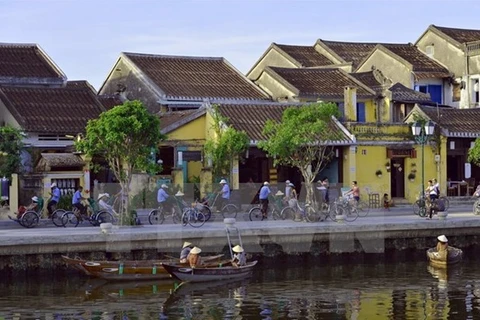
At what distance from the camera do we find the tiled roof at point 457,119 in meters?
50.9

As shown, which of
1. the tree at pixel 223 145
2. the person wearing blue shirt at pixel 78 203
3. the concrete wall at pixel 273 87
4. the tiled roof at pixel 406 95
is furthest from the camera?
the tiled roof at pixel 406 95

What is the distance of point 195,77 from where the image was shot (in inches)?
2144

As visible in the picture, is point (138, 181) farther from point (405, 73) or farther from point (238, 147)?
point (405, 73)

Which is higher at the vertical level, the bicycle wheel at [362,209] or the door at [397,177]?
the door at [397,177]

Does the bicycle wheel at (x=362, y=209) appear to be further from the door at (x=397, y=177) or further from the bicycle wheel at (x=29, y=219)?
the bicycle wheel at (x=29, y=219)

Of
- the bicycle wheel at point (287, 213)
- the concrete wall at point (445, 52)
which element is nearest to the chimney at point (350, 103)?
the bicycle wheel at point (287, 213)

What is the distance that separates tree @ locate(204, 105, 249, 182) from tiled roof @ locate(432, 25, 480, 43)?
21.7 metres

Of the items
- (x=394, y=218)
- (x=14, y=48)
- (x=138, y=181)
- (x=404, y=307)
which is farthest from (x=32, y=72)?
(x=404, y=307)

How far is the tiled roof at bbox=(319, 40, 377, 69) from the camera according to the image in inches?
2670

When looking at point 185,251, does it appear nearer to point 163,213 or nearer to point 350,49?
point 163,213

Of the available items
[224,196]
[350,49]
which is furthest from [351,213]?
[350,49]

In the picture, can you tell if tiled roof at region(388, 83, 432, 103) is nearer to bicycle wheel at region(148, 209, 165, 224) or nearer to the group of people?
bicycle wheel at region(148, 209, 165, 224)

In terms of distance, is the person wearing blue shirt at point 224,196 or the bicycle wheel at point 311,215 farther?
the person wearing blue shirt at point 224,196

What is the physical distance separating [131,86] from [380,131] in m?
13.1
